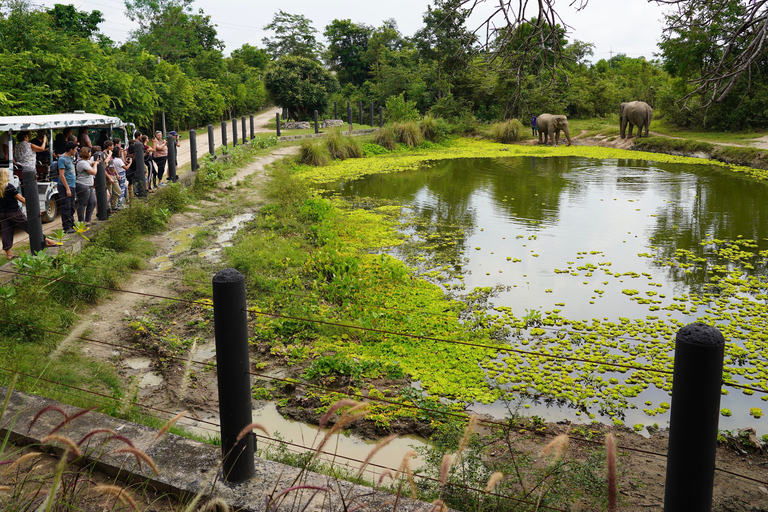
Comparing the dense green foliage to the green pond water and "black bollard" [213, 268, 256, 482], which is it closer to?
the green pond water

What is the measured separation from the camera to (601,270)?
9.34 meters

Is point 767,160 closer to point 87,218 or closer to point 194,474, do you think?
point 87,218

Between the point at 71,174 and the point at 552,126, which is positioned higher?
the point at 552,126

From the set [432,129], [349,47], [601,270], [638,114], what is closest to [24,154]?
[601,270]

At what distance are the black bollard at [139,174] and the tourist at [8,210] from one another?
3.54 metres

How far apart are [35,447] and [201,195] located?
1034 cm

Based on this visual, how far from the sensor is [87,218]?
9352mm

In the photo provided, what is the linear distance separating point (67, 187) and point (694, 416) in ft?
27.7

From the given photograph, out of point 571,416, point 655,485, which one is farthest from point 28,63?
point 655,485

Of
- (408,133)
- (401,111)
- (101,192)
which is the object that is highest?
(401,111)

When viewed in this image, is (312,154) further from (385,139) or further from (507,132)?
(507,132)

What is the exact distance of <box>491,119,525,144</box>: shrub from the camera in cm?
2895

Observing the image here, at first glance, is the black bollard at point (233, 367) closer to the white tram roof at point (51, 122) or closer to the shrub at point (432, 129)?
the white tram roof at point (51, 122)

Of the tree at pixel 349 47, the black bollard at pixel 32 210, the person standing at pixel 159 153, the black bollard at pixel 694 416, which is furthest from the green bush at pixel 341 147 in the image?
the tree at pixel 349 47
